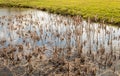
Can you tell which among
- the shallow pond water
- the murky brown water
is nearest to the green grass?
the shallow pond water

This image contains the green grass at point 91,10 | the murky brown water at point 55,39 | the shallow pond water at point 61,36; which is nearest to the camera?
the murky brown water at point 55,39

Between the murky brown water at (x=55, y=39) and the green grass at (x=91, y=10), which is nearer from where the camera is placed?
the murky brown water at (x=55, y=39)

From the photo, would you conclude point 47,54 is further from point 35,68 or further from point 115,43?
point 115,43

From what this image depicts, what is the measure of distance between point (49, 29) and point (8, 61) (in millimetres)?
8942

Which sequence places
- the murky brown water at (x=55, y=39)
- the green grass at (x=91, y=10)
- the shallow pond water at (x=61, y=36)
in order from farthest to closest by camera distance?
the green grass at (x=91, y=10)
the shallow pond water at (x=61, y=36)
the murky brown water at (x=55, y=39)

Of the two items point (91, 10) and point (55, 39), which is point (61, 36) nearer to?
point (55, 39)

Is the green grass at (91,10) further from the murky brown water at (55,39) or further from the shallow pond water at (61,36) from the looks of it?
the murky brown water at (55,39)

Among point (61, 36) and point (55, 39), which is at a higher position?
point (61, 36)

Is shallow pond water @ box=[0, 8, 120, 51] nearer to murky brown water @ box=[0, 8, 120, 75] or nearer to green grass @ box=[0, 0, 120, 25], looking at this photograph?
murky brown water @ box=[0, 8, 120, 75]

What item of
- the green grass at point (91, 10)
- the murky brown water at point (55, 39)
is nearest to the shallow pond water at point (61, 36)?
the murky brown water at point (55, 39)

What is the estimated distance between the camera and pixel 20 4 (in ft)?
176

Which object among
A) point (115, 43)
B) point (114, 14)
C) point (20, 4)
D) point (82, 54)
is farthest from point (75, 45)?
point (20, 4)

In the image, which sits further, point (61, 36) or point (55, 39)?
point (61, 36)

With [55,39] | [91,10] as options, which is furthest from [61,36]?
[91,10]
